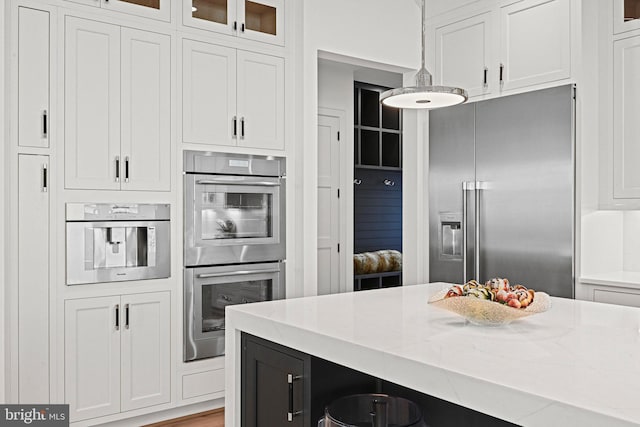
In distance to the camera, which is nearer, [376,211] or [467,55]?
[467,55]

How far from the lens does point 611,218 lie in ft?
12.9

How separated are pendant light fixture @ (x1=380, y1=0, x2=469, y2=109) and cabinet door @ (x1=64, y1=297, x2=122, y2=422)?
2.01 meters

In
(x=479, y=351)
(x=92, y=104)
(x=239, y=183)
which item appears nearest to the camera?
(x=479, y=351)

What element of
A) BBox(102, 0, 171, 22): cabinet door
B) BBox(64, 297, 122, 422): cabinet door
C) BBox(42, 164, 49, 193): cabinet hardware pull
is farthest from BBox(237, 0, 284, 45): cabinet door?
BBox(64, 297, 122, 422): cabinet door

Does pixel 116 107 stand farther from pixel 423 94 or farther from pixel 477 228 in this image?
pixel 477 228

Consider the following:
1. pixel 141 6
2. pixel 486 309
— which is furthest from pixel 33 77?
pixel 486 309

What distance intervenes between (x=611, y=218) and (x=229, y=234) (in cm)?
253

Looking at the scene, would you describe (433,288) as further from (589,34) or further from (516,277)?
(589,34)

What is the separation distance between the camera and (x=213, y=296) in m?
3.79

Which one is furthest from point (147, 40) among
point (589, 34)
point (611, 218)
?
point (611, 218)

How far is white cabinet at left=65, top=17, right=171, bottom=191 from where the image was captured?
3273 millimetres

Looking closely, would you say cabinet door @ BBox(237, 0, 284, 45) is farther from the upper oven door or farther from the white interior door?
the white interior door

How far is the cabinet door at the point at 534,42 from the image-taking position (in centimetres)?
377

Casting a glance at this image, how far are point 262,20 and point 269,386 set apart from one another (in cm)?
276
